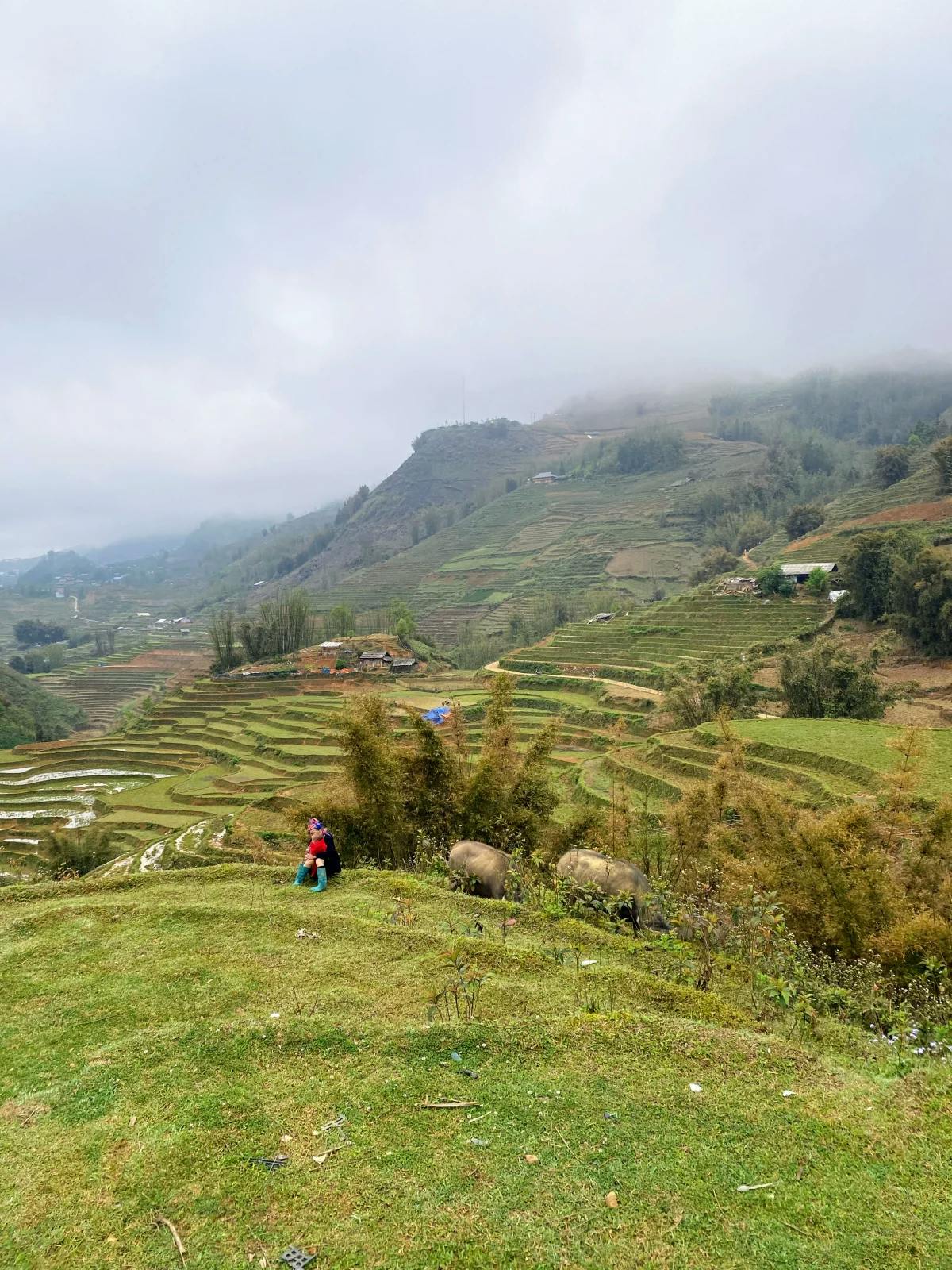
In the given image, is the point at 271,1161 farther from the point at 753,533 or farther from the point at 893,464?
the point at 753,533

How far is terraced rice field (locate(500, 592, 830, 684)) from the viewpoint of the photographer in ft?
139

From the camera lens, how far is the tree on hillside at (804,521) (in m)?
70.5

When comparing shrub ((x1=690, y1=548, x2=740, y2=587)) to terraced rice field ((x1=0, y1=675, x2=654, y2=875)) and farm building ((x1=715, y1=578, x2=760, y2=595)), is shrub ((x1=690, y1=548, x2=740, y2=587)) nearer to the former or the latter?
farm building ((x1=715, y1=578, x2=760, y2=595))

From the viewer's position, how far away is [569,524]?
127938 mm

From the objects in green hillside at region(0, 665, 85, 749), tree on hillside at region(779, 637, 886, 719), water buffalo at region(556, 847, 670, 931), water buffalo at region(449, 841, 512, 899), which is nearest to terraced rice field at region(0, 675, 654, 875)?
tree on hillside at region(779, 637, 886, 719)

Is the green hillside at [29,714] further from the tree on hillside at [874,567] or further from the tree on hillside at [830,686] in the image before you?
the tree on hillside at [874,567]

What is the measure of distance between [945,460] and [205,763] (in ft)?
203

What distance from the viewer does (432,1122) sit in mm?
4570

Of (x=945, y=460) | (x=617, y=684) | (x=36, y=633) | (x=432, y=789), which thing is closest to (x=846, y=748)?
(x=432, y=789)

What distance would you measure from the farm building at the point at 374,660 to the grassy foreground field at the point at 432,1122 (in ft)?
164

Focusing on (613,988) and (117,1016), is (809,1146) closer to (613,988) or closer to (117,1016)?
(613,988)

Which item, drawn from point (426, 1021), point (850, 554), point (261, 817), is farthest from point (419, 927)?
point (850, 554)

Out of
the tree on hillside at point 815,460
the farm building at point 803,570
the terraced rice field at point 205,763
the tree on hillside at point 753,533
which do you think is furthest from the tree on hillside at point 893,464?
the tree on hillside at point 815,460

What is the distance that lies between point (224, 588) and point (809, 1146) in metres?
199
